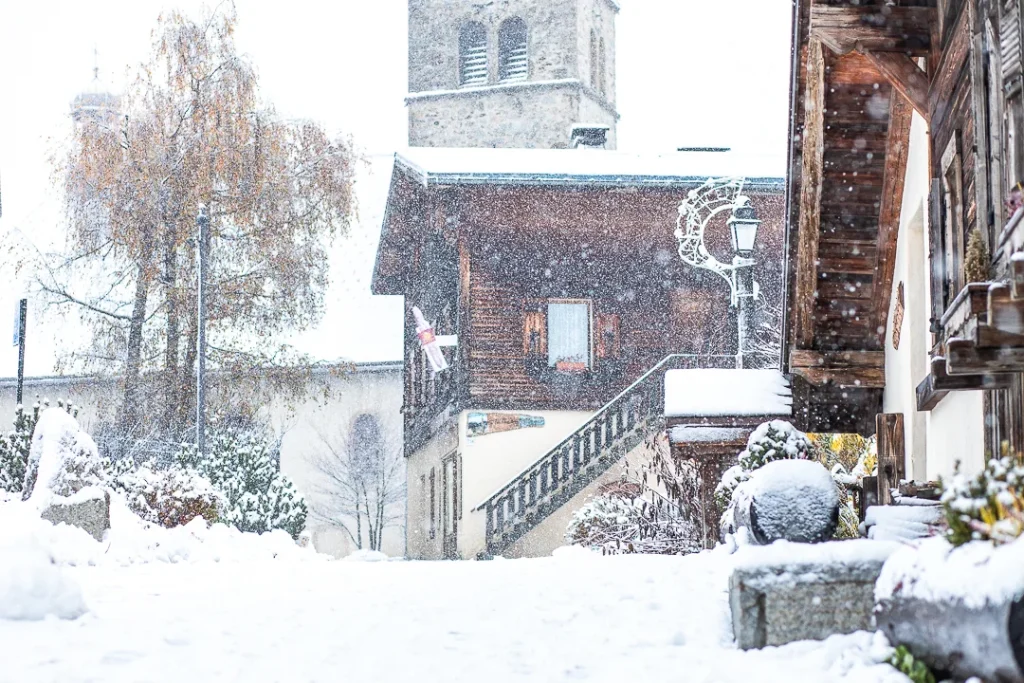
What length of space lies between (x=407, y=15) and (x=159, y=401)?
25.7m

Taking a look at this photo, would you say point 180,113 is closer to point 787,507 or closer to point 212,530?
point 212,530

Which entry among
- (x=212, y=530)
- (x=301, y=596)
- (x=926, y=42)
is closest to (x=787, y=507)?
(x=301, y=596)

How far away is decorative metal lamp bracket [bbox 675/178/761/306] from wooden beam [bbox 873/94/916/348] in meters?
3.47

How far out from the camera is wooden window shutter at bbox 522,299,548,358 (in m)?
27.1

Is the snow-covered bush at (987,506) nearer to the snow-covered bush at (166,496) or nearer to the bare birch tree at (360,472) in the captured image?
the snow-covered bush at (166,496)

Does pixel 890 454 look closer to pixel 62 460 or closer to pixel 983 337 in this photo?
pixel 983 337

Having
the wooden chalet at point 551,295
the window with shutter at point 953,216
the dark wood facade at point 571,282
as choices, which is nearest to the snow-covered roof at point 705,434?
the window with shutter at point 953,216

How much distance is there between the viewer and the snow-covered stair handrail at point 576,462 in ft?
80.7

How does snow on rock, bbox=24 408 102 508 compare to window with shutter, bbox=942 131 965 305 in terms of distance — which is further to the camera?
snow on rock, bbox=24 408 102 508

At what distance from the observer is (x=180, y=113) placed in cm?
2986

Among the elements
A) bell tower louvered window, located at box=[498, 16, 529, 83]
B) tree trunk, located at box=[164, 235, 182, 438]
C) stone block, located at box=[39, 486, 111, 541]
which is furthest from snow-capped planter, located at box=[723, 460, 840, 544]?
bell tower louvered window, located at box=[498, 16, 529, 83]

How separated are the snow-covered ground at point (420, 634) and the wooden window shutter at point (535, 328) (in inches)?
615

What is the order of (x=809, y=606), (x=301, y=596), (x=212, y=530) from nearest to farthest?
(x=809, y=606)
(x=301, y=596)
(x=212, y=530)

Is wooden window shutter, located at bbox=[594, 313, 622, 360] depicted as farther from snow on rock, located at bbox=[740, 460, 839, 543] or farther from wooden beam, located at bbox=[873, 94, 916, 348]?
snow on rock, located at bbox=[740, 460, 839, 543]
